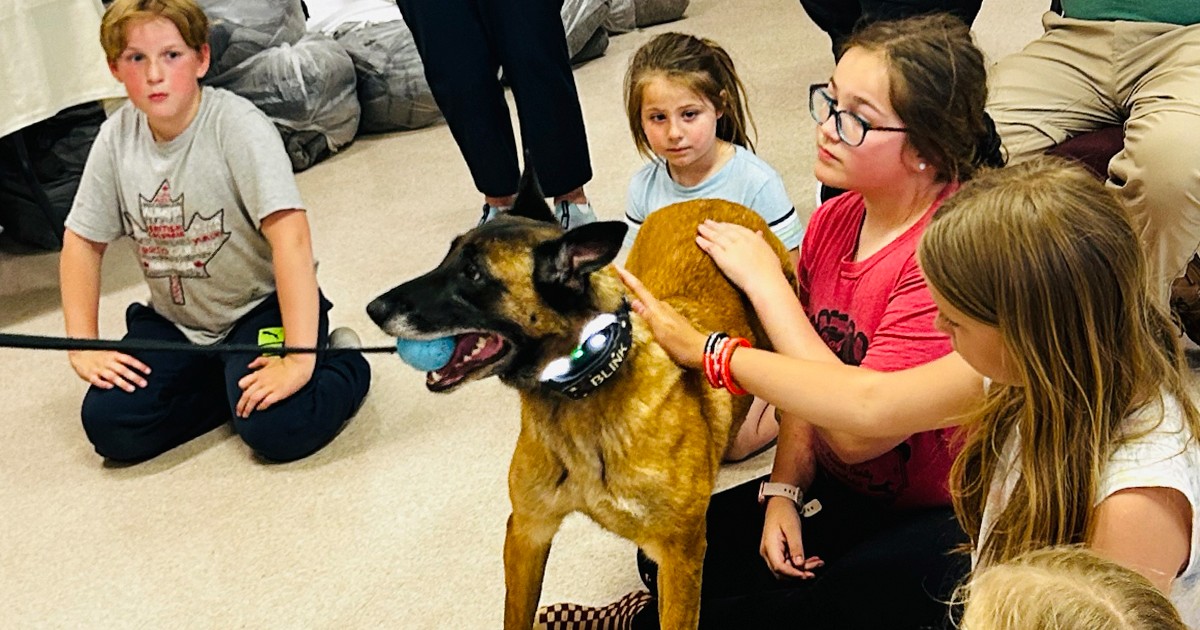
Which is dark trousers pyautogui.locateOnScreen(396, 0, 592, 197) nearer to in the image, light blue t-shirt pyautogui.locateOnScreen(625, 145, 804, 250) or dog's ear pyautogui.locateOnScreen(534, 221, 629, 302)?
light blue t-shirt pyautogui.locateOnScreen(625, 145, 804, 250)

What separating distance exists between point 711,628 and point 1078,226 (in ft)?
2.97

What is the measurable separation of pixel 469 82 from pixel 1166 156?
64.3 inches

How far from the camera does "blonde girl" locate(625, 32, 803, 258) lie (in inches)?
94.6

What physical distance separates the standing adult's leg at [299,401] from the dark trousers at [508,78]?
2.21ft

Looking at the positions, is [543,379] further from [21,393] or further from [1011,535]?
[21,393]

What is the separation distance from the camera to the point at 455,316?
1569mm

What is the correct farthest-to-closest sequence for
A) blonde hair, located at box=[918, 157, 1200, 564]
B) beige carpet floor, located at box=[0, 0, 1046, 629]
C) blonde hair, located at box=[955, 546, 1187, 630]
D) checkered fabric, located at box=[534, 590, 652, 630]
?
1. beige carpet floor, located at box=[0, 0, 1046, 629]
2. checkered fabric, located at box=[534, 590, 652, 630]
3. blonde hair, located at box=[918, 157, 1200, 564]
4. blonde hair, located at box=[955, 546, 1187, 630]

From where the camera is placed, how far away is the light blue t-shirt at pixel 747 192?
2422mm

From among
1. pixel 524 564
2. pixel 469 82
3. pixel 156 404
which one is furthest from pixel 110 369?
pixel 524 564

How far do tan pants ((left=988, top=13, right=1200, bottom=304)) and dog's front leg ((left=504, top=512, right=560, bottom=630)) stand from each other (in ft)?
3.89

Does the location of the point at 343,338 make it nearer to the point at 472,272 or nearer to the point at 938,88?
the point at 472,272

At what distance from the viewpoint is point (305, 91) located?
4.05m

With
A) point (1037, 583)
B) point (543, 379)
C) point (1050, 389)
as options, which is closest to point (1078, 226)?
point (1050, 389)

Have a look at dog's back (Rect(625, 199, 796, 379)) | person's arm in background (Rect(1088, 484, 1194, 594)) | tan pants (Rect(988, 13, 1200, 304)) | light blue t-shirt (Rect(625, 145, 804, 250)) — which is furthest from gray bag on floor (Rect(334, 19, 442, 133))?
person's arm in background (Rect(1088, 484, 1194, 594))
